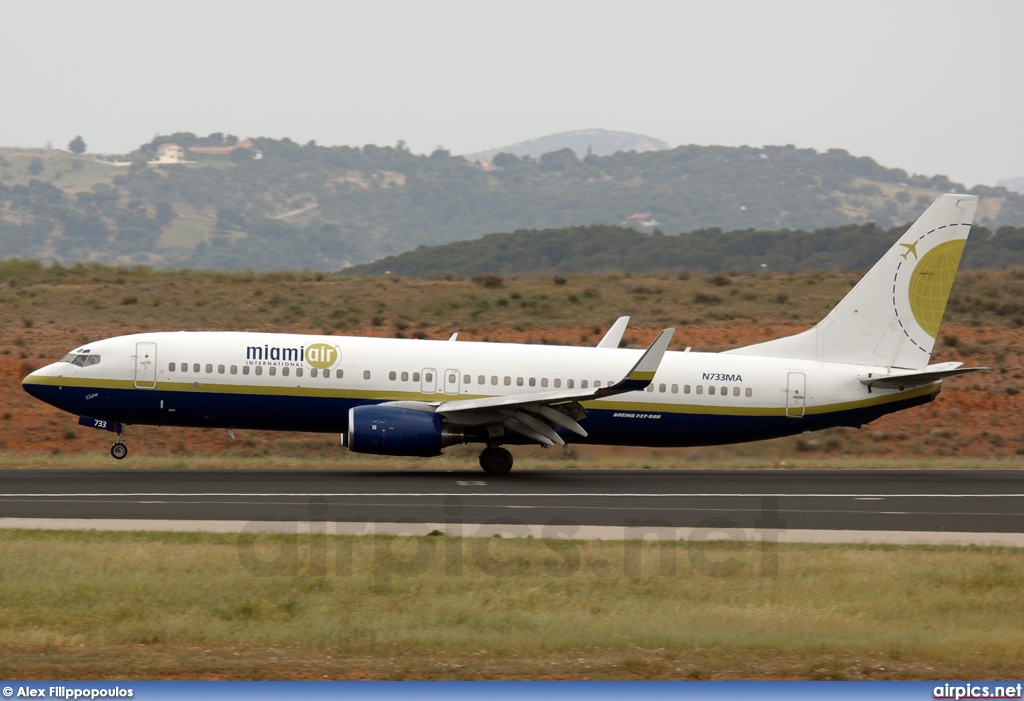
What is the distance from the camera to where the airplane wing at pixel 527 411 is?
88.6ft

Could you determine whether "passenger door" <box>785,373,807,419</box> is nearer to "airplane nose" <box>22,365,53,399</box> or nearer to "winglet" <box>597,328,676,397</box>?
"winglet" <box>597,328,676,397</box>

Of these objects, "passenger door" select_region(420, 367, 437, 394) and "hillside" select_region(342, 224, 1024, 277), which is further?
"hillside" select_region(342, 224, 1024, 277)

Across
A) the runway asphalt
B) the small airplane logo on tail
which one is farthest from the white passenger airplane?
the small airplane logo on tail

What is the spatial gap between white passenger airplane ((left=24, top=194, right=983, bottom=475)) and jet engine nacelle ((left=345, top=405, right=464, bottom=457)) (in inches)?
1.2

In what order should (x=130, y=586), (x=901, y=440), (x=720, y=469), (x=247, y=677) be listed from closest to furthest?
(x=247, y=677) < (x=130, y=586) < (x=720, y=469) < (x=901, y=440)

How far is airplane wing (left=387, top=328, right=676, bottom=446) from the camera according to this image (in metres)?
27.0

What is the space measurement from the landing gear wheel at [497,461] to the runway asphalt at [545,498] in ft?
1.11

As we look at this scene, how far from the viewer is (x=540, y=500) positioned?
24.1 meters

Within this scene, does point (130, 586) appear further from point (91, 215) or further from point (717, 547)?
point (91, 215)

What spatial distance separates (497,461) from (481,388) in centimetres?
176

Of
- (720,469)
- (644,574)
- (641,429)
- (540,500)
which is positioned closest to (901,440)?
(720,469)

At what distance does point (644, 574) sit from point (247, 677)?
21.6 feet

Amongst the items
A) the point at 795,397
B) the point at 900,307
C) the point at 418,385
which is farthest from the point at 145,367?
the point at 900,307

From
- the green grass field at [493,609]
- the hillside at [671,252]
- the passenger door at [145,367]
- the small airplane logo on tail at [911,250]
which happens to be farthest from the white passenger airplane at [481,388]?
the hillside at [671,252]
